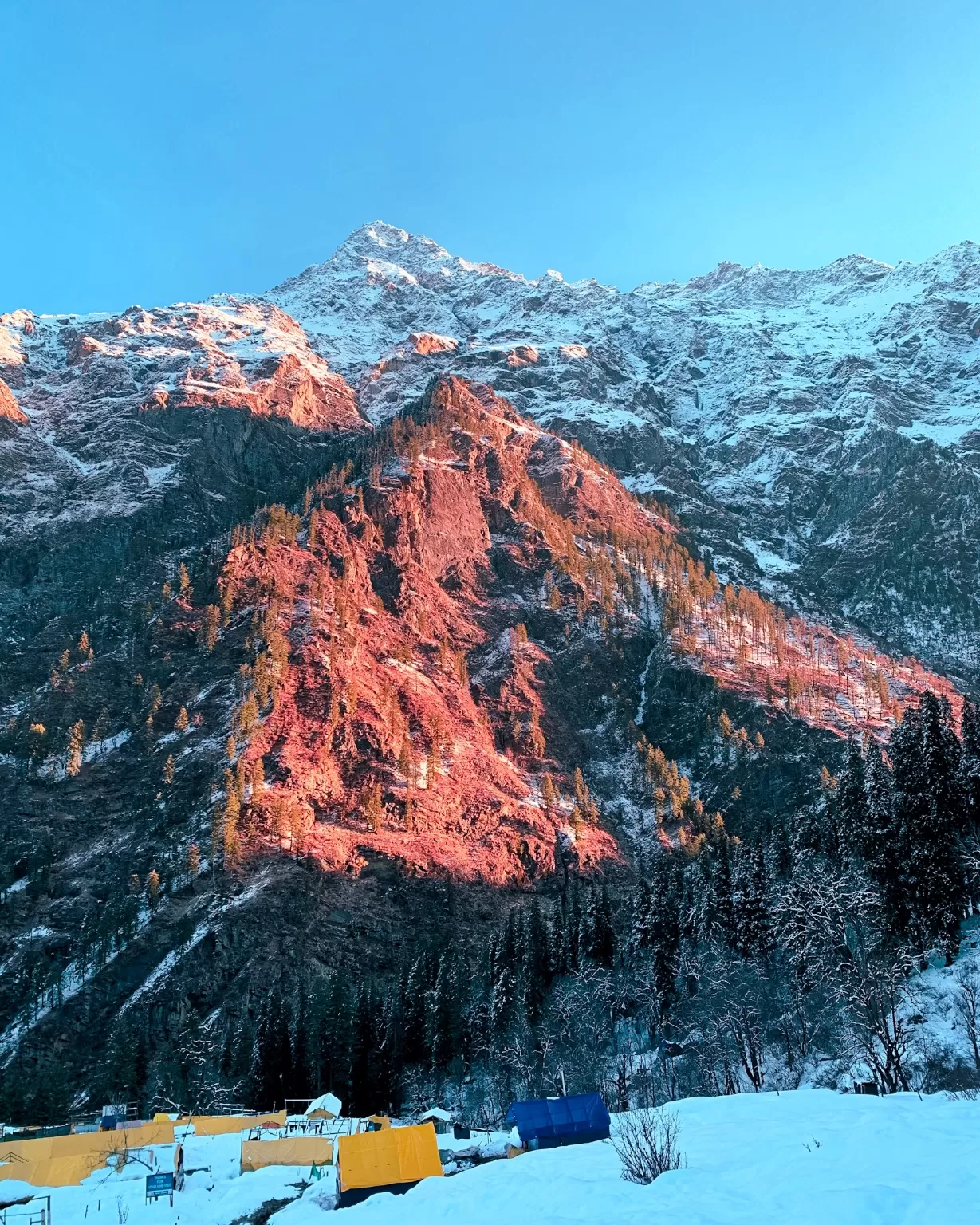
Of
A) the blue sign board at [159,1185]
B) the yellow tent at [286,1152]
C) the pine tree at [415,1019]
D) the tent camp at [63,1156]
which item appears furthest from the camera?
the pine tree at [415,1019]

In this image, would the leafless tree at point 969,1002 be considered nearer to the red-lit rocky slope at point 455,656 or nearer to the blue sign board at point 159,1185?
the blue sign board at point 159,1185

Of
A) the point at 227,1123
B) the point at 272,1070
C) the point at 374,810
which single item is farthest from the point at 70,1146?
the point at 374,810

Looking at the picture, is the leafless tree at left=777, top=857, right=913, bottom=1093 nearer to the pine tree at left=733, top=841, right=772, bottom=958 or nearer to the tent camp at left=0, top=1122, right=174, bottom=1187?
the pine tree at left=733, top=841, right=772, bottom=958

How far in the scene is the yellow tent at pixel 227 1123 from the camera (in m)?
48.2

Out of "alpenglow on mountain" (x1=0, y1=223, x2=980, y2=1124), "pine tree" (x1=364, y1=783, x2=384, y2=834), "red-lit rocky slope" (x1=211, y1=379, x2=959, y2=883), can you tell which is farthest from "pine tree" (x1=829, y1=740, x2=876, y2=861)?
"pine tree" (x1=364, y1=783, x2=384, y2=834)

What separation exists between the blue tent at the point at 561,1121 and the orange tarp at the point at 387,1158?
4224 mm

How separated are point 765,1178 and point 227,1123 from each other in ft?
150

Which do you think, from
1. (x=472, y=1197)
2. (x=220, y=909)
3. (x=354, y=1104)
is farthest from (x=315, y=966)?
(x=472, y=1197)

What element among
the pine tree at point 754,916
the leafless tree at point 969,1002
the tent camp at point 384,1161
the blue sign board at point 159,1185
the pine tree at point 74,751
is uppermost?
the pine tree at point 74,751

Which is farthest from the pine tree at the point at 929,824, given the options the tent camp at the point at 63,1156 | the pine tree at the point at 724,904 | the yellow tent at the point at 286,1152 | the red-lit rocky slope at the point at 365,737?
the red-lit rocky slope at the point at 365,737

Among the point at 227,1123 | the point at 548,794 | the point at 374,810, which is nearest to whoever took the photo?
the point at 227,1123

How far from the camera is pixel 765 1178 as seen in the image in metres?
13.5

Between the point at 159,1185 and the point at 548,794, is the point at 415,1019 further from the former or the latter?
the point at 548,794

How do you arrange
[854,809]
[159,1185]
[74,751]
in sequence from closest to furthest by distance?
[159,1185] → [854,809] → [74,751]
